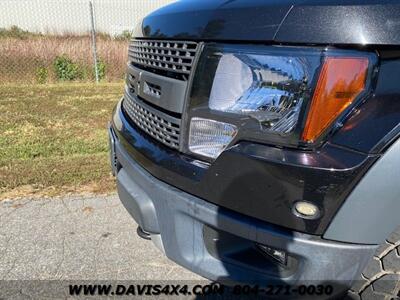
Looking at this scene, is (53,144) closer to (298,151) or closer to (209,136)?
(209,136)

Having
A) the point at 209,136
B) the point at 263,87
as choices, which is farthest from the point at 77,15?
the point at 263,87

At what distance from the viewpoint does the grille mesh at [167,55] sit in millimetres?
1765

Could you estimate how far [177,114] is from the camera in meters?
1.83

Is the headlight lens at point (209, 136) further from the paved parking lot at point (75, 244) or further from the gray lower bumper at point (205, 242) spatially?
the paved parking lot at point (75, 244)

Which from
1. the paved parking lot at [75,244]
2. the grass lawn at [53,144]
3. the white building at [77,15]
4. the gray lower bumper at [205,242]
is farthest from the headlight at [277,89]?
the white building at [77,15]

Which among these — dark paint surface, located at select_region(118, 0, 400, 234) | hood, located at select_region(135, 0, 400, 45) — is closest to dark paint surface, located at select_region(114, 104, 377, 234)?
dark paint surface, located at select_region(118, 0, 400, 234)

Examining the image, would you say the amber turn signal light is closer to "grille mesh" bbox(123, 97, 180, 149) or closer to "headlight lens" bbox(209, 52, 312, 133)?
"headlight lens" bbox(209, 52, 312, 133)

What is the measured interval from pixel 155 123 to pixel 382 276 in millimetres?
1181

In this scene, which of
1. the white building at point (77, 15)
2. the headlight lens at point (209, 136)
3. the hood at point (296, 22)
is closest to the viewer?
the hood at point (296, 22)

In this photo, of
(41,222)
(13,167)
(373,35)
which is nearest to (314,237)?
(373,35)

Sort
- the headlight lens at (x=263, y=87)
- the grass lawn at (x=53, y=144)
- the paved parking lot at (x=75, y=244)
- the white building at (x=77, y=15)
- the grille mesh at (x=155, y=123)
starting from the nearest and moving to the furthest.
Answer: the headlight lens at (x=263, y=87) → the grille mesh at (x=155, y=123) → the paved parking lot at (x=75, y=244) → the grass lawn at (x=53, y=144) → the white building at (x=77, y=15)

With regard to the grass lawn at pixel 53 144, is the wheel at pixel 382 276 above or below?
above

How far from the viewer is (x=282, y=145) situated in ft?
4.91

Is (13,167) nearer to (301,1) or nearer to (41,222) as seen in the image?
(41,222)
